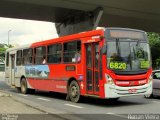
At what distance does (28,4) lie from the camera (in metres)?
32.1

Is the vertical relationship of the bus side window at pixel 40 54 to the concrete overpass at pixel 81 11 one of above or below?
below

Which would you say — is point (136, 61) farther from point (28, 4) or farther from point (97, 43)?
point (28, 4)

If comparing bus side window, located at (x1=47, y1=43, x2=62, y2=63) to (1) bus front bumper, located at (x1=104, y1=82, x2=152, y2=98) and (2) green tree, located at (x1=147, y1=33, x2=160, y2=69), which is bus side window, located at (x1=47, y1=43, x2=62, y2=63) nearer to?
(1) bus front bumper, located at (x1=104, y1=82, x2=152, y2=98)

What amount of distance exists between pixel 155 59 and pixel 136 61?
53.1 meters

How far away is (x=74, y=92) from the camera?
53.5 ft

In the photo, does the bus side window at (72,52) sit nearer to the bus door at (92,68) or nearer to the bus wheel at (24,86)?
the bus door at (92,68)

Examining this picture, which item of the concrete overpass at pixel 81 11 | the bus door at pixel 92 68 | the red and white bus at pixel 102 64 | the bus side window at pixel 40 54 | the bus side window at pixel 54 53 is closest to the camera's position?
the red and white bus at pixel 102 64

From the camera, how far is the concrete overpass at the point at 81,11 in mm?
32062

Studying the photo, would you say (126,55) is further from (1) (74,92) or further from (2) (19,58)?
(2) (19,58)

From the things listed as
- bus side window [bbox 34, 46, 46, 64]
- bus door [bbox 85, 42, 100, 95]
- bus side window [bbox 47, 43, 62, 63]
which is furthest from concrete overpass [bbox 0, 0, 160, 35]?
bus door [bbox 85, 42, 100, 95]

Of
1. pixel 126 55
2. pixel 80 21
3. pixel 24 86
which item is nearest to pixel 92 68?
pixel 126 55

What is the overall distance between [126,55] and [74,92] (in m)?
2.83

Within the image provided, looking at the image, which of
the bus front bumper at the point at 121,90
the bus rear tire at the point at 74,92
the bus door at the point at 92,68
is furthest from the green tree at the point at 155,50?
the bus front bumper at the point at 121,90

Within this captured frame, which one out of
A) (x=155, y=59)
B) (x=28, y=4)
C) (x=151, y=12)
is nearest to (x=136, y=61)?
(x=28, y=4)
